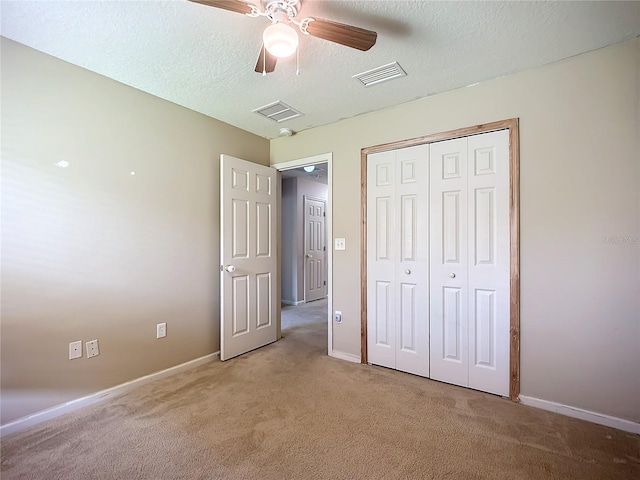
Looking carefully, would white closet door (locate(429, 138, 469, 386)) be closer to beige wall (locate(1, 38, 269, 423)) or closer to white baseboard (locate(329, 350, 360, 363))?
white baseboard (locate(329, 350, 360, 363))

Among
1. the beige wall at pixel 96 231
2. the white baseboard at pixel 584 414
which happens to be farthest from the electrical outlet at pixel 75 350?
the white baseboard at pixel 584 414

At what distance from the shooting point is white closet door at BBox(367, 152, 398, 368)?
2779 millimetres

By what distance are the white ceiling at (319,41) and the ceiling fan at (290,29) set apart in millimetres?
114

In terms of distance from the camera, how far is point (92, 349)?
2.20 metres

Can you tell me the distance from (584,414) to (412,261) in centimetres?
147

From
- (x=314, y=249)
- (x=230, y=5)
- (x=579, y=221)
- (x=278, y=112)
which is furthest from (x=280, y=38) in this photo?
(x=314, y=249)

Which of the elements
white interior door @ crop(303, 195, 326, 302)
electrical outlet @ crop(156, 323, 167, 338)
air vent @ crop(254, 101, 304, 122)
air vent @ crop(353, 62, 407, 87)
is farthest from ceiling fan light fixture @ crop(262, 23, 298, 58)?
white interior door @ crop(303, 195, 326, 302)

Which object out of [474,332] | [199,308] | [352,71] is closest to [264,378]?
[199,308]

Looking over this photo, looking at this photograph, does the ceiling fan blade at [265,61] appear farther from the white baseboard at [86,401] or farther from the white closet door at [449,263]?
the white baseboard at [86,401]

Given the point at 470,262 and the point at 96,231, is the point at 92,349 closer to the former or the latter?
the point at 96,231

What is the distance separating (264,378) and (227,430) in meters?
0.72

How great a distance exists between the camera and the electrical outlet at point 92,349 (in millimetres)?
2187

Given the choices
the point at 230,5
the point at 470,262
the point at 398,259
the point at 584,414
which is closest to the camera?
the point at 230,5

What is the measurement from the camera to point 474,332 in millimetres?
2389
